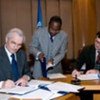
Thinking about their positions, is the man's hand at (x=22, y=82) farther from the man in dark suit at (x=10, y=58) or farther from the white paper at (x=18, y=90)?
the white paper at (x=18, y=90)

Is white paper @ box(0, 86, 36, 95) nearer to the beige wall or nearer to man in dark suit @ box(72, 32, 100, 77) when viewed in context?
man in dark suit @ box(72, 32, 100, 77)

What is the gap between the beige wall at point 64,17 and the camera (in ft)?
22.9

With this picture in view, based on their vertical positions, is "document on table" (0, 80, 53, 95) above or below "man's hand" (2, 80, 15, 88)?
below

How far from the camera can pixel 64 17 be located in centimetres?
761

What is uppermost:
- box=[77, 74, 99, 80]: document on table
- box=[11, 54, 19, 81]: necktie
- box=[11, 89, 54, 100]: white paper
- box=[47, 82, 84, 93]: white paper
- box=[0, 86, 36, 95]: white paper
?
box=[11, 54, 19, 81]: necktie

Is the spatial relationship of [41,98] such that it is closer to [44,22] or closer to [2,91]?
[2,91]

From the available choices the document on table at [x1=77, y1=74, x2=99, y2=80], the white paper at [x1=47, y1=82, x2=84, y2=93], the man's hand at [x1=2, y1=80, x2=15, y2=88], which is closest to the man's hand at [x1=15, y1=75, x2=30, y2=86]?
the man's hand at [x1=2, y1=80, x2=15, y2=88]

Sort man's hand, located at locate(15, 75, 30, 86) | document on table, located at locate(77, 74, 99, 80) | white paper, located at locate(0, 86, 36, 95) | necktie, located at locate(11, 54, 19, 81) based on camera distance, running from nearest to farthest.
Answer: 1. white paper, located at locate(0, 86, 36, 95)
2. man's hand, located at locate(15, 75, 30, 86)
3. necktie, located at locate(11, 54, 19, 81)
4. document on table, located at locate(77, 74, 99, 80)

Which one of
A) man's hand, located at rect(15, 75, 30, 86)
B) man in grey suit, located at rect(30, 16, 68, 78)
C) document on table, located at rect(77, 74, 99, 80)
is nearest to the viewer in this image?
man's hand, located at rect(15, 75, 30, 86)

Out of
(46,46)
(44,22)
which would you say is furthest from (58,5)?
(46,46)

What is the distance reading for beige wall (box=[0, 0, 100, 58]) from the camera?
6.97 m

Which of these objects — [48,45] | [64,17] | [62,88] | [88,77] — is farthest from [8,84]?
[64,17]

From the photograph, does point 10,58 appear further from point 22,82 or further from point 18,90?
point 18,90

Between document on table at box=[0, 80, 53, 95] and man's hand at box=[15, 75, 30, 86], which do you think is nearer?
document on table at box=[0, 80, 53, 95]
